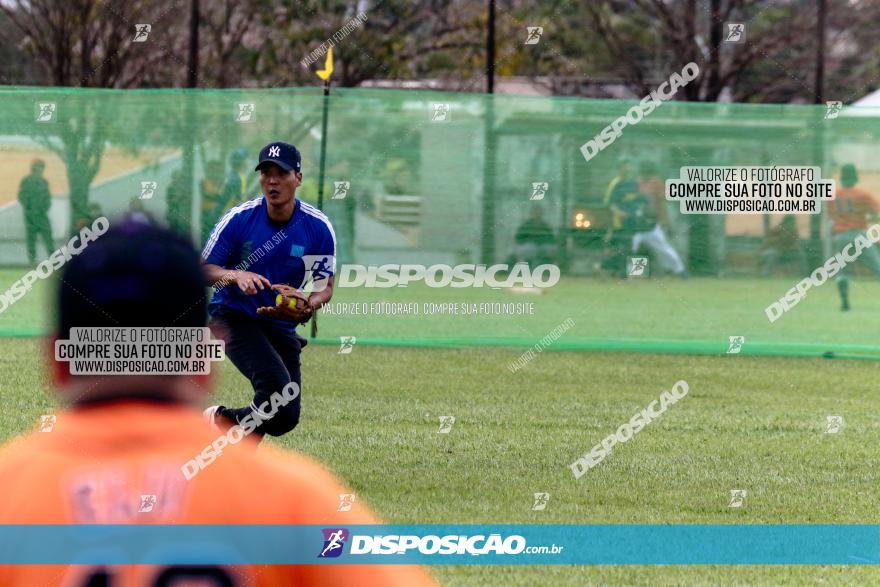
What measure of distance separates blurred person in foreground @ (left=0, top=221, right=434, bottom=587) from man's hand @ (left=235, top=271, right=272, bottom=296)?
5478 millimetres

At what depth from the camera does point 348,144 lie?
15523 mm

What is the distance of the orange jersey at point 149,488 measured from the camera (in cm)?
223

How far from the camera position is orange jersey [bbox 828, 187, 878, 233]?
1553 cm

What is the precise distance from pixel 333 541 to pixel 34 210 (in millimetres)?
13081

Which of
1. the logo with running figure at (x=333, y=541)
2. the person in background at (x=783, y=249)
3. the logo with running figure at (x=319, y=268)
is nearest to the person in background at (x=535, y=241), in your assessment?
the person in background at (x=783, y=249)

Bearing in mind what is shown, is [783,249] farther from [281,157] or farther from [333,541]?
[333,541]

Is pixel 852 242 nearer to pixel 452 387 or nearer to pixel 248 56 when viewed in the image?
pixel 452 387

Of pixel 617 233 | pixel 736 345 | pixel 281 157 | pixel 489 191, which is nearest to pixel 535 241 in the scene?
pixel 489 191

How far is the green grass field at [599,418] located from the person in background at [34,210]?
56 centimetres

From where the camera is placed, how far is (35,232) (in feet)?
49.1

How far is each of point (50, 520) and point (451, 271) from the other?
43.4 ft

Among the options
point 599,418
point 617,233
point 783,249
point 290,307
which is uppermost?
point 617,233

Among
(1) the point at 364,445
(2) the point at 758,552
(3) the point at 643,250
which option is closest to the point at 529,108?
(3) the point at 643,250

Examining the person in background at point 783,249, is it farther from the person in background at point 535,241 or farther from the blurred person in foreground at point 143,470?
the blurred person in foreground at point 143,470
